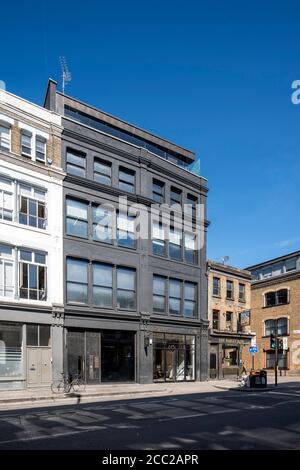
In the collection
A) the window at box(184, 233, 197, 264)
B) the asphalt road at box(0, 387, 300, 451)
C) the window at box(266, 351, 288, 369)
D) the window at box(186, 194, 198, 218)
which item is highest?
the window at box(186, 194, 198, 218)

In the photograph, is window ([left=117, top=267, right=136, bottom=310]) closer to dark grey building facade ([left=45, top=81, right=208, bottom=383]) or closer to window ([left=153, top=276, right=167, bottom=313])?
dark grey building facade ([left=45, top=81, right=208, bottom=383])

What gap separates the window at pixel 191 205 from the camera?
124 feet

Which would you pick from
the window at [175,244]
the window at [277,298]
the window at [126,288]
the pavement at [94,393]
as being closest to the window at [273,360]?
the window at [277,298]

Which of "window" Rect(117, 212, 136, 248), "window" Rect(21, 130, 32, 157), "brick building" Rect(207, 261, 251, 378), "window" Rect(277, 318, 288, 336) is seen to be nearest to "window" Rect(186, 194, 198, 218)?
"brick building" Rect(207, 261, 251, 378)

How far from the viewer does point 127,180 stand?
33656 mm

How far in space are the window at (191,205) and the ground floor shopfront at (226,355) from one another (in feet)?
32.8

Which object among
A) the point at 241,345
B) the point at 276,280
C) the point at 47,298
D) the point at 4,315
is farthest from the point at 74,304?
the point at 276,280

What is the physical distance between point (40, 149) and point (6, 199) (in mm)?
4141

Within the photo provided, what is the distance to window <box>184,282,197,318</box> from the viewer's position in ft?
119

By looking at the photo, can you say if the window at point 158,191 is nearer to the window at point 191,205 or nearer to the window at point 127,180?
the window at point 127,180

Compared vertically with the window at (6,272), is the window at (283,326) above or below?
below

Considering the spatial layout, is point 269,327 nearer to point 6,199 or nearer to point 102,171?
point 102,171

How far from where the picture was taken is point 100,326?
2995cm

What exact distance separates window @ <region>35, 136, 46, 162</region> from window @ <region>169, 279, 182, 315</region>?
13004mm
